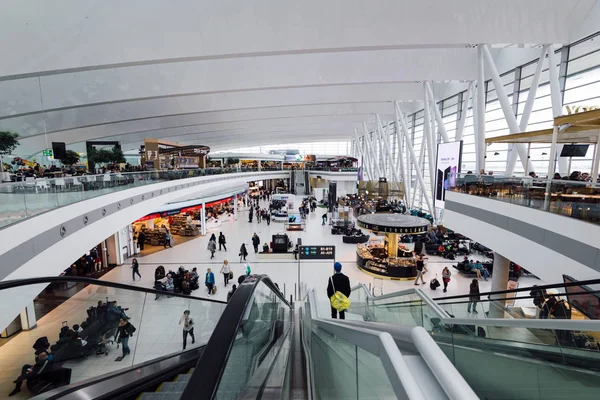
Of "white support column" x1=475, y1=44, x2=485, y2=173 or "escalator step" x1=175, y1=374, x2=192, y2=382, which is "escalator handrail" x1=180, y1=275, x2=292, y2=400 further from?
"white support column" x1=475, y1=44, x2=485, y2=173

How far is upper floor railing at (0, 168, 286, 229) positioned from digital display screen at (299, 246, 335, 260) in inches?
312

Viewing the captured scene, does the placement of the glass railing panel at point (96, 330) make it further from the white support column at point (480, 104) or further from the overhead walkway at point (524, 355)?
the white support column at point (480, 104)

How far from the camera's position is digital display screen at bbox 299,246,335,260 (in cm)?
1403

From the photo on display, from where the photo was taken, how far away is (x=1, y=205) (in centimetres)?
486

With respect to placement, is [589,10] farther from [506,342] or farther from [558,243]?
[506,342]

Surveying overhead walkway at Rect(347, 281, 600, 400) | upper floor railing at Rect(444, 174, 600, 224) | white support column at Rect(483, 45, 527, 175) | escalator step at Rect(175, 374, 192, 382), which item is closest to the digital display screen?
upper floor railing at Rect(444, 174, 600, 224)

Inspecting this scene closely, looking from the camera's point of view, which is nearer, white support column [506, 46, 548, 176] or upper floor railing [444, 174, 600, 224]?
upper floor railing [444, 174, 600, 224]

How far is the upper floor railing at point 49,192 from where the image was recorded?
5176mm

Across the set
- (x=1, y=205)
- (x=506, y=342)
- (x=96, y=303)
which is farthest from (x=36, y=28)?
(x=506, y=342)

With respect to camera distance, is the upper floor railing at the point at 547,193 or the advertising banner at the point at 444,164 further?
the advertising banner at the point at 444,164

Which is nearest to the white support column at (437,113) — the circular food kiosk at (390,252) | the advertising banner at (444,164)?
the advertising banner at (444,164)

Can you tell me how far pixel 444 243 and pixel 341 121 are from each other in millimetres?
21934

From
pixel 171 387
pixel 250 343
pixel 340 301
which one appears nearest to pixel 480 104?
pixel 340 301

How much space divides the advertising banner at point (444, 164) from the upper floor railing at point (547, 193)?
441cm
